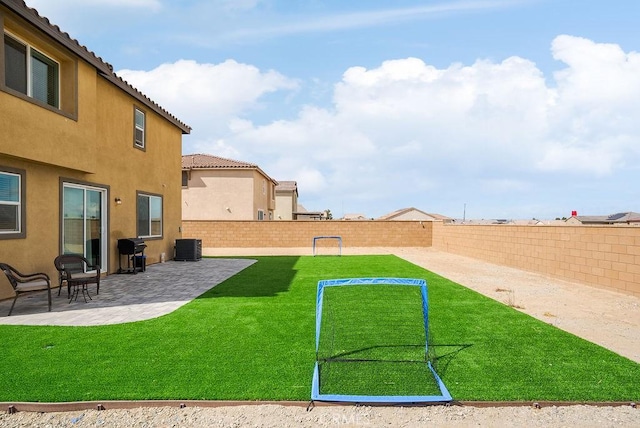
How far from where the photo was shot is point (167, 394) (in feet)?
13.4

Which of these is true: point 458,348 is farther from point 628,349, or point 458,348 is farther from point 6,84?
point 6,84

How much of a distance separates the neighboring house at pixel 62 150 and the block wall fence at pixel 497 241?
12.0 m

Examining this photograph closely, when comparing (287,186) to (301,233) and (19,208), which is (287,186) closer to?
(301,233)

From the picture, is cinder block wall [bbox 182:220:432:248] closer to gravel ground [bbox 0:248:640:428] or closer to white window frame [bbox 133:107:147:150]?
white window frame [bbox 133:107:147:150]

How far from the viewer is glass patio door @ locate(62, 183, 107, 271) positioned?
10.7 m

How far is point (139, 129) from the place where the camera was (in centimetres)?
1478

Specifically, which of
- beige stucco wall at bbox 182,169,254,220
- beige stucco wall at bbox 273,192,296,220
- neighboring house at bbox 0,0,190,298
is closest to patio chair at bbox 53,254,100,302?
neighboring house at bbox 0,0,190,298

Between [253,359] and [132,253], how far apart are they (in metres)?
9.42

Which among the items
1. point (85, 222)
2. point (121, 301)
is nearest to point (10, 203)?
point (85, 222)

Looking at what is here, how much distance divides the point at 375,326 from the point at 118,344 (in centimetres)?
386

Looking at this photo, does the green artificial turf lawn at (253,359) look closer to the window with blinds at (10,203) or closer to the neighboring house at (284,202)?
the window with blinds at (10,203)

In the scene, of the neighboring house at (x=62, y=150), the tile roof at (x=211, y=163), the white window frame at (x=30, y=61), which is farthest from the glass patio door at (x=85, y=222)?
the tile roof at (x=211, y=163)

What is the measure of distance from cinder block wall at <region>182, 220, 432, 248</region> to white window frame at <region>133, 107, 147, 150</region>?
11896 mm

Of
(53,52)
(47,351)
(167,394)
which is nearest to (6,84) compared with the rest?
(53,52)
